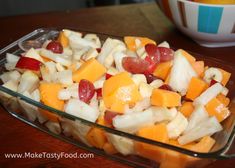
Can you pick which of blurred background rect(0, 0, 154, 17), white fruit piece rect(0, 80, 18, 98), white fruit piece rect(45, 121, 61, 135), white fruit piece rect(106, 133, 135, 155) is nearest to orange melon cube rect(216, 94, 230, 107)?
white fruit piece rect(106, 133, 135, 155)

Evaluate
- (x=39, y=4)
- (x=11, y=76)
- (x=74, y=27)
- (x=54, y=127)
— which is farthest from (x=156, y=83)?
(x=39, y=4)

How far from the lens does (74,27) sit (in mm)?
1219

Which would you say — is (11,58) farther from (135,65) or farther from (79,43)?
(135,65)

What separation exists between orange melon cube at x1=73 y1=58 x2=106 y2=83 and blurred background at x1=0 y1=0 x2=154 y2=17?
4.34 feet

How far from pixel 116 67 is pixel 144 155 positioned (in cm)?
26

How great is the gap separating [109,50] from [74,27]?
1.35 ft

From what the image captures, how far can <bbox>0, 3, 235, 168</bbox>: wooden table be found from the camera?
71cm

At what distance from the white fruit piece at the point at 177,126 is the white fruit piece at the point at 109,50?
9.1 inches

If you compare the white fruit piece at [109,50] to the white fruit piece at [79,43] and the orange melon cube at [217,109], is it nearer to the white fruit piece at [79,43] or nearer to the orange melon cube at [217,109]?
the white fruit piece at [79,43]

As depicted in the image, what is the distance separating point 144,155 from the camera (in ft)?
2.02

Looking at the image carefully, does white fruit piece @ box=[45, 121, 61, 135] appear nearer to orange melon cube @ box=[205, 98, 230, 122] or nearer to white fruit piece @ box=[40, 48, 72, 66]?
white fruit piece @ box=[40, 48, 72, 66]

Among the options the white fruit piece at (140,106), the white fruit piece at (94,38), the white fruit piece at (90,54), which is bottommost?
the white fruit piece at (140,106)

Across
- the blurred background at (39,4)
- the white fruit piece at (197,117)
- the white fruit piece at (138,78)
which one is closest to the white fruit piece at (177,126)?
the white fruit piece at (197,117)

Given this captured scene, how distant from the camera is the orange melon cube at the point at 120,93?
677 mm
